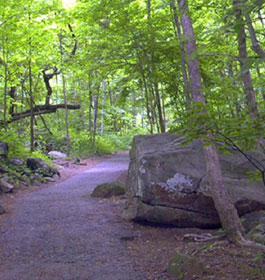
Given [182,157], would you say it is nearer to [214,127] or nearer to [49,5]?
[214,127]

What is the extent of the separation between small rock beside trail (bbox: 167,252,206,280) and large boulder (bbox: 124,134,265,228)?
6.72 ft

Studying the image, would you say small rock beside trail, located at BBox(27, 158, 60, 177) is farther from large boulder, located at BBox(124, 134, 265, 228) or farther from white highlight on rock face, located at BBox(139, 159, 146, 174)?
white highlight on rock face, located at BBox(139, 159, 146, 174)

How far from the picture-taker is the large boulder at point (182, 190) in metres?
6.34

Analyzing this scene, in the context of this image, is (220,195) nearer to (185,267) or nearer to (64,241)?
(185,267)

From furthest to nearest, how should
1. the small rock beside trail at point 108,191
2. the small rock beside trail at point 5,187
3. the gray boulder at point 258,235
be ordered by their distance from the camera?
1. the small rock beside trail at point 5,187
2. the small rock beside trail at point 108,191
3. the gray boulder at point 258,235

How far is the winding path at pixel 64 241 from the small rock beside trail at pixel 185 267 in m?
0.45

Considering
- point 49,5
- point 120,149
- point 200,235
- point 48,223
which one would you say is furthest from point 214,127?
point 120,149

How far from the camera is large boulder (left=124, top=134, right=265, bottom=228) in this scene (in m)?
6.34

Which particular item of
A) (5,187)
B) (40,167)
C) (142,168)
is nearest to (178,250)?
(142,168)

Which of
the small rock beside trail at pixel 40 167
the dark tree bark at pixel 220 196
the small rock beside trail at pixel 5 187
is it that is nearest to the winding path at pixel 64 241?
the small rock beside trail at pixel 5 187

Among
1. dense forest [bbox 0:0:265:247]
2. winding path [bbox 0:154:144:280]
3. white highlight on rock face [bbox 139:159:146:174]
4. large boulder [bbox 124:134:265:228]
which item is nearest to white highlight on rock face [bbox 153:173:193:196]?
large boulder [bbox 124:134:265:228]

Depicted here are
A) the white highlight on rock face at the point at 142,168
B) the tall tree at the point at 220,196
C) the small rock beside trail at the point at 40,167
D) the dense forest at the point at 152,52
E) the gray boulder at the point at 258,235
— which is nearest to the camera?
the gray boulder at the point at 258,235

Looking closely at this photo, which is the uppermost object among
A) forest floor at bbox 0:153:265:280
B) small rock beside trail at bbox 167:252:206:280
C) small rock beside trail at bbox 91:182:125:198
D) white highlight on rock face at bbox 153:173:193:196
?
white highlight on rock face at bbox 153:173:193:196

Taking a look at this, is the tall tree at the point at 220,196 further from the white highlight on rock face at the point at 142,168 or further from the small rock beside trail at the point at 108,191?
the small rock beside trail at the point at 108,191
